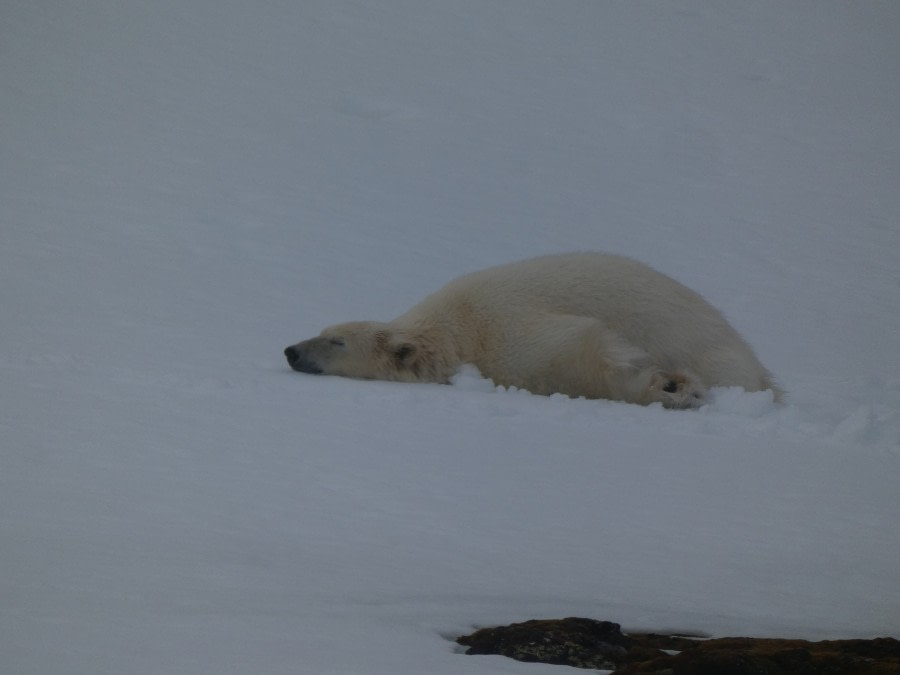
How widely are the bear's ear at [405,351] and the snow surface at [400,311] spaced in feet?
1.00

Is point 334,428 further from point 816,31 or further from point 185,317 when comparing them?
point 816,31

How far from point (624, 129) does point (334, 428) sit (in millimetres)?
9494

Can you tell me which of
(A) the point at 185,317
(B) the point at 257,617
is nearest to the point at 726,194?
(A) the point at 185,317

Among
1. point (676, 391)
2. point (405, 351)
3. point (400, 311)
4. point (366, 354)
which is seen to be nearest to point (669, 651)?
point (676, 391)

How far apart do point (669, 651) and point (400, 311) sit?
17.5ft

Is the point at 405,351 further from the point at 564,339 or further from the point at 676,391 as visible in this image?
the point at 676,391

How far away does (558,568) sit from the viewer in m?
3.20

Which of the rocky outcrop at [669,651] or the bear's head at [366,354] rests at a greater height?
the bear's head at [366,354]

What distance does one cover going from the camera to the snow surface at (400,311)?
Result: 2.93 m

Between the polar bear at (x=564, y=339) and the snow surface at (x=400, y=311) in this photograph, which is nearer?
the snow surface at (x=400, y=311)

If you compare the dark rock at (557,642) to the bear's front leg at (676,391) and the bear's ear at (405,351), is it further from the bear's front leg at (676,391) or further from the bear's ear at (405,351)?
the bear's ear at (405,351)

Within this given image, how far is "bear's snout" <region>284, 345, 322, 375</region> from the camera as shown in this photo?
6.01 metres

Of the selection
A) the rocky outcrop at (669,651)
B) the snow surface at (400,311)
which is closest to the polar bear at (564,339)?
the snow surface at (400,311)

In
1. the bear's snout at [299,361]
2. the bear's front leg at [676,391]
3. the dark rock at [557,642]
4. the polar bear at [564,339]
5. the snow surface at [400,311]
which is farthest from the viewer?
the bear's snout at [299,361]
